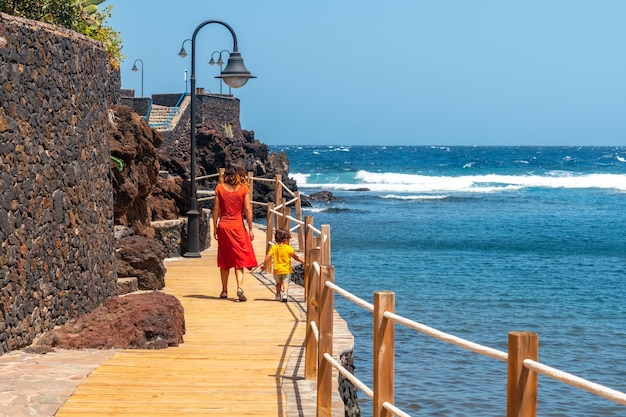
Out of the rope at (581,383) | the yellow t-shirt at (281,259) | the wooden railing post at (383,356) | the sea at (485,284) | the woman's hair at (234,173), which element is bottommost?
the sea at (485,284)

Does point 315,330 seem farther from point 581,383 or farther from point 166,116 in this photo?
point 166,116

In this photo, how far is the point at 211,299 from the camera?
12.6m

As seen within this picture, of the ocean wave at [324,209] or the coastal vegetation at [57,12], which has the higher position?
the coastal vegetation at [57,12]

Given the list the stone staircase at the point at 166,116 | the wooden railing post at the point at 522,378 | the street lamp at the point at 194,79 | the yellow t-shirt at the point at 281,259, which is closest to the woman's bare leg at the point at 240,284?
the yellow t-shirt at the point at 281,259

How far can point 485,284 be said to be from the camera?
23797 millimetres

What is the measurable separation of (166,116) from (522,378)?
50.8 metres

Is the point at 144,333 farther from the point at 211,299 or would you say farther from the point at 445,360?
the point at 445,360

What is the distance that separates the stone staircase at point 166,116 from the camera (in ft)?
165

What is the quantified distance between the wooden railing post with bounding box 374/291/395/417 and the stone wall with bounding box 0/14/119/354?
3901 millimetres

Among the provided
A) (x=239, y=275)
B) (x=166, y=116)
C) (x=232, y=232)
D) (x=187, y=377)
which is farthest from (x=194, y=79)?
(x=166, y=116)

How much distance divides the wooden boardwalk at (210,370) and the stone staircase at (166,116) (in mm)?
38498

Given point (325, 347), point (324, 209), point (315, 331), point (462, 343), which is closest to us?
point (462, 343)

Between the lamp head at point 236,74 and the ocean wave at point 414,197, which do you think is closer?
the lamp head at point 236,74

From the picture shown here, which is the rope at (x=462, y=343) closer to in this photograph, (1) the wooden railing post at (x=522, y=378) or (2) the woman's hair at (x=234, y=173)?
(1) the wooden railing post at (x=522, y=378)
